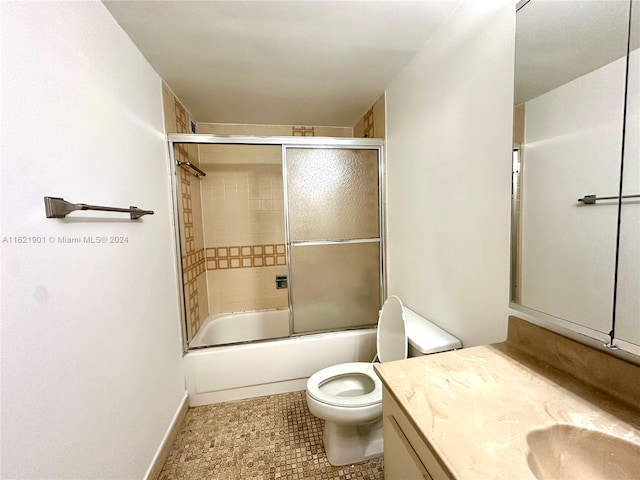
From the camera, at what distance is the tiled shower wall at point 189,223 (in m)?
2.05

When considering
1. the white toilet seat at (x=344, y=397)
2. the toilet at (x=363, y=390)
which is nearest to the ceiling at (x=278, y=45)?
the toilet at (x=363, y=390)

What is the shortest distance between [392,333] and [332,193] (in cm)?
116

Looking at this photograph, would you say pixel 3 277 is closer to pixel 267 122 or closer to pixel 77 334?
pixel 77 334

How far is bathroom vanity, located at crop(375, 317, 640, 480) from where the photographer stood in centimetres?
59

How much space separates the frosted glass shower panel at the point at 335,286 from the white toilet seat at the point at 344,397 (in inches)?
21.6

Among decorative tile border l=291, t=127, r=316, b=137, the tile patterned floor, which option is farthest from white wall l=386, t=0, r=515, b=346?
decorative tile border l=291, t=127, r=316, b=137

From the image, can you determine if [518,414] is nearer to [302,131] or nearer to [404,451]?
[404,451]

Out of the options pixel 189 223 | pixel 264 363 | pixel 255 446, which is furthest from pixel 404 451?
pixel 189 223

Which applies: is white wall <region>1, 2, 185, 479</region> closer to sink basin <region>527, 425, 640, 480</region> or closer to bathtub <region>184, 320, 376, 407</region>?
bathtub <region>184, 320, 376, 407</region>

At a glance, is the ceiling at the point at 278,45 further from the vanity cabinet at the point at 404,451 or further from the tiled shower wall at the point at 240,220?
the vanity cabinet at the point at 404,451

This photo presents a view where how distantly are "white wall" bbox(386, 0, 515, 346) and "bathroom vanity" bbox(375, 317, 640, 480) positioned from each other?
1.03ft

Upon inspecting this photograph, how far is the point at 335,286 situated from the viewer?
2.28 m

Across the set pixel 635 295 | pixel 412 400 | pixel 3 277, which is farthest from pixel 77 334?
pixel 635 295

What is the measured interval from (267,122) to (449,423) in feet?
9.53
